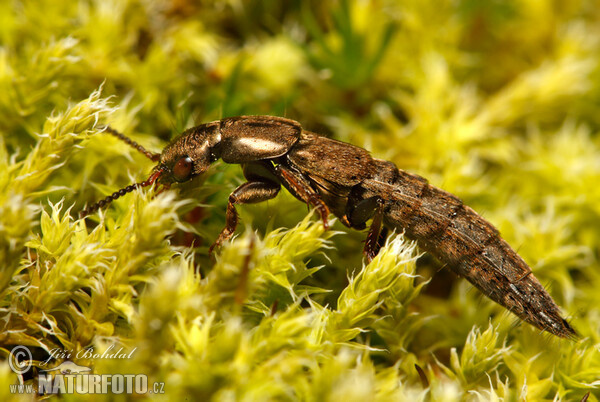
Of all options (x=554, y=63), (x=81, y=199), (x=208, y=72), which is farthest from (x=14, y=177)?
(x=554, y=63)

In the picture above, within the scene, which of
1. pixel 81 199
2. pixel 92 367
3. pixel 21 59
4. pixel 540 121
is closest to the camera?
pixel 92 367

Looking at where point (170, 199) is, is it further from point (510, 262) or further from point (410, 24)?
point (410, 24)

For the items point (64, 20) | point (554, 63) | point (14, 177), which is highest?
point (554, 63)

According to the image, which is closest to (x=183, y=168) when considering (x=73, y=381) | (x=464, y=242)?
(x=73, y=381)

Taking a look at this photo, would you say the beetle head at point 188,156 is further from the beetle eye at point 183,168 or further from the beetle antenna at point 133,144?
the beetle antenna at point 133,144

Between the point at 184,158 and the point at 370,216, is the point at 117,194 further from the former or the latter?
the point at 370,216
